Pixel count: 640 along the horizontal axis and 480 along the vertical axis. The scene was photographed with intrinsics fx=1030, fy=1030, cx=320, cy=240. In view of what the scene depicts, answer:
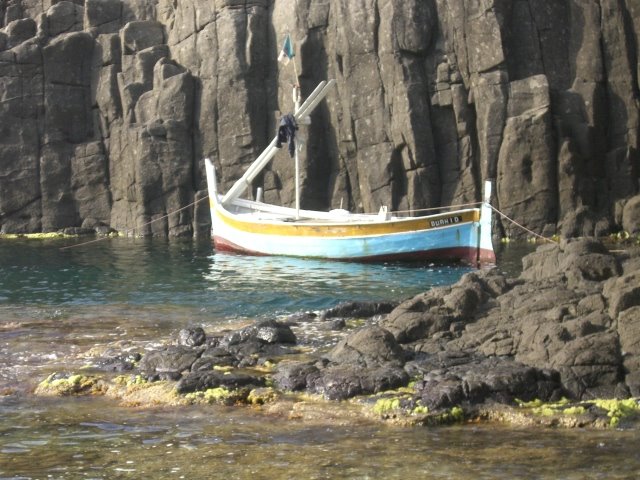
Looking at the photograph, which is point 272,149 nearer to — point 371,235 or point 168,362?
point 371,235

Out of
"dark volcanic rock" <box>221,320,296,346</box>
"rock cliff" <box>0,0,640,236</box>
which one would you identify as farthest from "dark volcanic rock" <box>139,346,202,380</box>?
"rock cliff" <box>0,0,640,236</box>

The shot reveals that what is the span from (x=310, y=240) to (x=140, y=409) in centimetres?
2370

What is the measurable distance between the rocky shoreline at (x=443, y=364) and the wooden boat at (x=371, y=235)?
14411 millimetres

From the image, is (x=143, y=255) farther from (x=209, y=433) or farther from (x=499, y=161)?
(x=209, y=433)

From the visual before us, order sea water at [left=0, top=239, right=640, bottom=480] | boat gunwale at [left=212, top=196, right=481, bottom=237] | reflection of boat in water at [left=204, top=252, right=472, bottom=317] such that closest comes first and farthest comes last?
sea water at [left=0, top=239, right=640, bottom=480] < reflection of boat in water at [left=204, top=252, right=472, bottom=317] < boat gunwale at [left=212, top=196, right=481, bottom=237]

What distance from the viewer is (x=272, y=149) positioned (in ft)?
146

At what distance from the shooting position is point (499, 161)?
1774 inches

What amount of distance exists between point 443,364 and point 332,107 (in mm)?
33473

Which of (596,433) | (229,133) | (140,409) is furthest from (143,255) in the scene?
(596,433)

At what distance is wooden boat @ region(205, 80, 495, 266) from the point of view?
37688mm

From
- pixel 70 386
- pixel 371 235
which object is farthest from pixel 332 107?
pixel 70 386

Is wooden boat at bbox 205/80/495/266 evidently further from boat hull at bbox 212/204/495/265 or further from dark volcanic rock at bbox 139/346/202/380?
dark volcanic rock at bbox 139/346/202/380

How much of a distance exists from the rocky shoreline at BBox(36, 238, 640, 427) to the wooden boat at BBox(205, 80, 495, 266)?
1441 cm

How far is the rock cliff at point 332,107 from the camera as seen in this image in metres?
45.2
